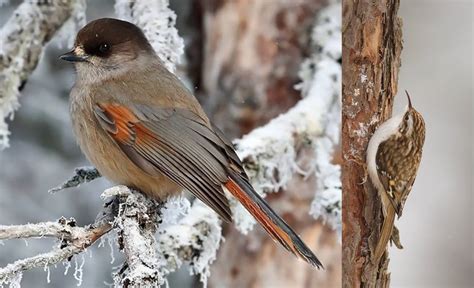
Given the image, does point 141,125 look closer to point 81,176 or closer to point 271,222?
point 81,176

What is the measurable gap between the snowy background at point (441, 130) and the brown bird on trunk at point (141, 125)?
449cm

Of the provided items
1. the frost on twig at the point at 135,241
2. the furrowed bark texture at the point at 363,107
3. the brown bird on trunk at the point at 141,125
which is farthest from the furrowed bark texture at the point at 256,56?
the furrowed bark texture at the point at 363,107

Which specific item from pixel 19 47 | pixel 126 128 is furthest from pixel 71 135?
pixel 126 128

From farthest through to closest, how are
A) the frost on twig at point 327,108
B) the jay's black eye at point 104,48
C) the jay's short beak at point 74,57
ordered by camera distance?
the frost on twig at point 327,108 < the jay's black eye at point 104,48 < the jay's short beak at point 74,57

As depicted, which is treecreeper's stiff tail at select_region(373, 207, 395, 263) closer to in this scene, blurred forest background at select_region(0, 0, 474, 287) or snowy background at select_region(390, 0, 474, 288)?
blurred forest background at select_region(0, 0, 474, 287)

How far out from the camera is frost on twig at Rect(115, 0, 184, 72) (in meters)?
4.19

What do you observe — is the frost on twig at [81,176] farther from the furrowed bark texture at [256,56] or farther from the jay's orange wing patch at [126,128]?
the furrowed bark texture at [256,56]

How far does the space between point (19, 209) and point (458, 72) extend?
4495 mm

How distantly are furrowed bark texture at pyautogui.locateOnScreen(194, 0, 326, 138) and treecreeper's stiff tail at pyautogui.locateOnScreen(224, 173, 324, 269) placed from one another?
1588mm

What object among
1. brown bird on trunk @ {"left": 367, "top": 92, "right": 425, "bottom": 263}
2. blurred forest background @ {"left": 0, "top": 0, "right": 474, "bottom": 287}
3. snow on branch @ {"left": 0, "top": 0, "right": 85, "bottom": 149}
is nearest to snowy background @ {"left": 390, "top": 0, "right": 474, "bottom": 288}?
blurred forest background @ {"left": 0, "top": 0, "right": 474, "bottom": 287}

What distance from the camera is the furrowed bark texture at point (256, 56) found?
5.07m

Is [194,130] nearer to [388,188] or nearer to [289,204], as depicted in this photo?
[388,188]

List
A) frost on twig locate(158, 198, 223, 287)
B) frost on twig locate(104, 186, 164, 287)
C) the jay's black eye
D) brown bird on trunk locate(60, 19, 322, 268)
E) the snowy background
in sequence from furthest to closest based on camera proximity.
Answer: the snowy background → frost on twig locate(158, 198, 223, 287) → the jay's black eye → brown bird on trunk locate(60, 19, 322, 268) → frost on twig locate(104, 186, 164, 287)

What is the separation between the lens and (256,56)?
5.07 meters
